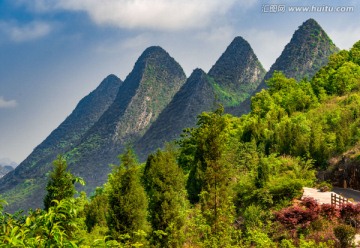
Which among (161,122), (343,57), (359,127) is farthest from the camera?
(161,122)

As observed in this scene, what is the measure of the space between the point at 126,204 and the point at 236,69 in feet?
586

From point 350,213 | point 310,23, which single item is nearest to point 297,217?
point 350,213

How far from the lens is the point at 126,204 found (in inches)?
807

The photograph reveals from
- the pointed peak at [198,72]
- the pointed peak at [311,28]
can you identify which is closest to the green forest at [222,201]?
the pointed peak at [311,28]

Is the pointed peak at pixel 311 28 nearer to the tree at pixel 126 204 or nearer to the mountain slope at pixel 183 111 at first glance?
the mountain slope at pixel 183 111

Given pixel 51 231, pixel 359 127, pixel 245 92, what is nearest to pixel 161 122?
pixel 245 92

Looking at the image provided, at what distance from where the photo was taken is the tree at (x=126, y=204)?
20.5 metres

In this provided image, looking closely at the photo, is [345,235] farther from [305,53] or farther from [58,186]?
[305,53]

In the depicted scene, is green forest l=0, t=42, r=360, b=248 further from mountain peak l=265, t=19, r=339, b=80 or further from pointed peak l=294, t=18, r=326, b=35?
pointed peak l=294, t=18, r=326, b=35

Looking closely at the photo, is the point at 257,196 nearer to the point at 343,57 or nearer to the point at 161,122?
the point at 343,57

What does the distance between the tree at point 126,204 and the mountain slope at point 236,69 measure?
170783mm

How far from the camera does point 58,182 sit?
944 inches

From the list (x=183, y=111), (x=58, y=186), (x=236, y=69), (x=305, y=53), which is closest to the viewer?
(x=58, y=186)

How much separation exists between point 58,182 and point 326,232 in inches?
628
